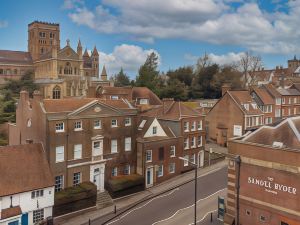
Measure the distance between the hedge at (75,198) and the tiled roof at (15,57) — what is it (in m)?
85.0

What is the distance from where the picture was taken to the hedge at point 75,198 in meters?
29.5

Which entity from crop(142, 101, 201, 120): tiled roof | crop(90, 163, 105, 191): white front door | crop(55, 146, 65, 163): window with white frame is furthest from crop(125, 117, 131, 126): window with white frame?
crop(55, 146, 65, 163): window with white frame

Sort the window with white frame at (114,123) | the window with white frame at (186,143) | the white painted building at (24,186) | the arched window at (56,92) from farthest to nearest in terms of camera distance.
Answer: the arched window at (56,92) < the window with white frame at (186,143) < the window with white frame at (114,123) < the white painted building at (24,186)

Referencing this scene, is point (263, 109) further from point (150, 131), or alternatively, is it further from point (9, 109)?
point (9, 109)

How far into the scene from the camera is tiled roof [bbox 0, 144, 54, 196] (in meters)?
26.8

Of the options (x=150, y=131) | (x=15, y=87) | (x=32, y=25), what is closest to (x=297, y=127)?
(x=150, y=131)

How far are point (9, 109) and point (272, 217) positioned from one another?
56005mm

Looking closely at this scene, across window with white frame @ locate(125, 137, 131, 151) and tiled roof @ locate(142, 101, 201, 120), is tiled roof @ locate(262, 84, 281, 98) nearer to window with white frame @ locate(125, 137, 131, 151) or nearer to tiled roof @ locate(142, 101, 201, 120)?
tiled roof @ locate(142, 101, 201, 120)

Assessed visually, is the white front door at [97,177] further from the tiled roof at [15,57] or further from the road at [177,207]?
the tiled roof at [15,57]

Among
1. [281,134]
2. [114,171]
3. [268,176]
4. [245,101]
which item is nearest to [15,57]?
[245,101]

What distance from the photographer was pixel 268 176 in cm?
2173

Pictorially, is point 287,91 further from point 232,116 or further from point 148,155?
point 148,155

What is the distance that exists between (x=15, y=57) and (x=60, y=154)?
3519 inches

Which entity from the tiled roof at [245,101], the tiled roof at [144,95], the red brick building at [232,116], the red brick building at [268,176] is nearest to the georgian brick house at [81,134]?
the red brick building at [268,176]
